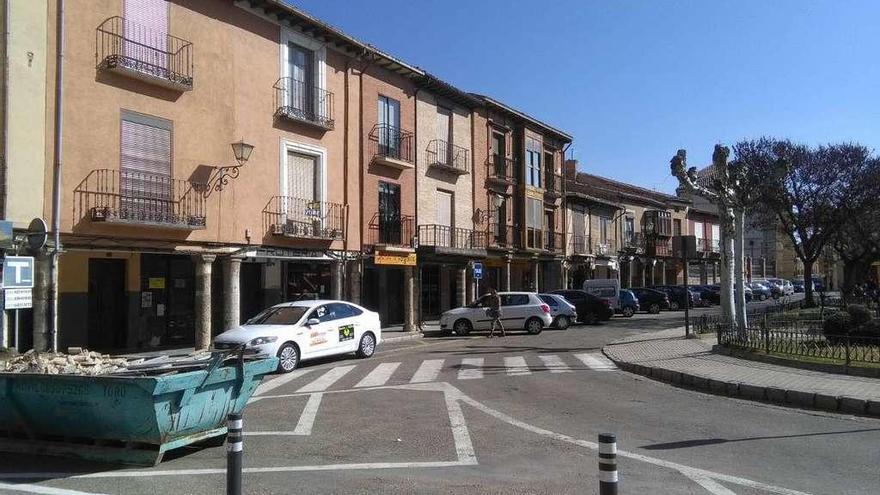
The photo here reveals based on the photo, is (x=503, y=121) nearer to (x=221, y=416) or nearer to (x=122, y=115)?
(x=122, y=115)

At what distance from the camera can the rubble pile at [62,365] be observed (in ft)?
23.8

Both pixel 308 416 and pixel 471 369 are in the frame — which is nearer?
pixel 308 416

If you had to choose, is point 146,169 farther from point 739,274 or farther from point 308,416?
point 739,274

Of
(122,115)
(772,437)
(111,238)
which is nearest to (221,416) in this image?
(772,437)

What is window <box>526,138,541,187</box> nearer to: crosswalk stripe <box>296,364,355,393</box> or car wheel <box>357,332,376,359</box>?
car wheel <box>357,332,376,359</box>

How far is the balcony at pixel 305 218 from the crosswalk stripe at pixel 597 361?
9189mm

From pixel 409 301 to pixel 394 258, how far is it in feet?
5.60

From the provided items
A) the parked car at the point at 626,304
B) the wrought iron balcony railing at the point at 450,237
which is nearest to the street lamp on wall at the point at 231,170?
the wrought iron balcony railing at the point at 450,237

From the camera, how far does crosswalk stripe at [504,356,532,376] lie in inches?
551

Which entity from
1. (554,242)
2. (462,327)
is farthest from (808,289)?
(462,327)

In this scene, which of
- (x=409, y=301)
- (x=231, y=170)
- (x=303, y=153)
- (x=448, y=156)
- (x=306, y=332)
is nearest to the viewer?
(x=306, y=332)

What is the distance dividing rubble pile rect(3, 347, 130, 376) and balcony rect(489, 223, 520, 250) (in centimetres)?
2597

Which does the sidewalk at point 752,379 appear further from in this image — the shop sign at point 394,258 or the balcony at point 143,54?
the balcony at point 143,54

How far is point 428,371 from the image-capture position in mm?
14305
